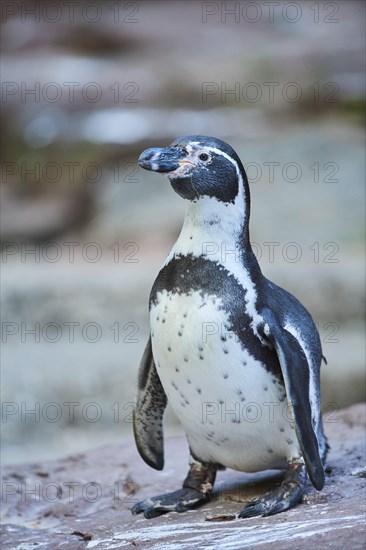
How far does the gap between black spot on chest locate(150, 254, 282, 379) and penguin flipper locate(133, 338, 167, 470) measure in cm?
38

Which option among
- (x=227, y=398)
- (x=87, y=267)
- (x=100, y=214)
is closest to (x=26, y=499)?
(x=227, y=398)

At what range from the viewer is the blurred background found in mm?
6910

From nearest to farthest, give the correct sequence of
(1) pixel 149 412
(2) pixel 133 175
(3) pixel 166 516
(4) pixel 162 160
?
(4) pixel 162 160, (3) pixel 166 516, (1) pixel 149 412, (2) pixel 133 175

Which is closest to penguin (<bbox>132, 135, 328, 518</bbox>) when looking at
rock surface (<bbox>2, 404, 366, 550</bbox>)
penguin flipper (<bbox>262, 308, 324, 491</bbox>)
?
penguin flipper (<bbox>262, 308, 324, 491</bbox>)

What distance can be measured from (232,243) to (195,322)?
0.26 meters

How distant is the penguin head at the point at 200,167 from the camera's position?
117 inches

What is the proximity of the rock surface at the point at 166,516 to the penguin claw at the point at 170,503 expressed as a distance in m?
0.03

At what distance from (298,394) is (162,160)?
29.5 inches

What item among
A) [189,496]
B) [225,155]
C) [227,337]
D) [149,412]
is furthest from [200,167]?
[189,496]

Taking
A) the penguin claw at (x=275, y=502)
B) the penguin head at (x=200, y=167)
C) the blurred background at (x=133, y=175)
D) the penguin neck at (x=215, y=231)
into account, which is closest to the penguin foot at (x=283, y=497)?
the penguin claw at (x=275, y=502)

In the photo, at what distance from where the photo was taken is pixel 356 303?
25.9 ft

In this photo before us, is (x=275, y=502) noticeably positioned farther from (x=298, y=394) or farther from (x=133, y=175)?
(x=133, y=175)

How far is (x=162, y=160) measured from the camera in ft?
9.63

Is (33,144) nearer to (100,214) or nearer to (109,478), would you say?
(100,214)
